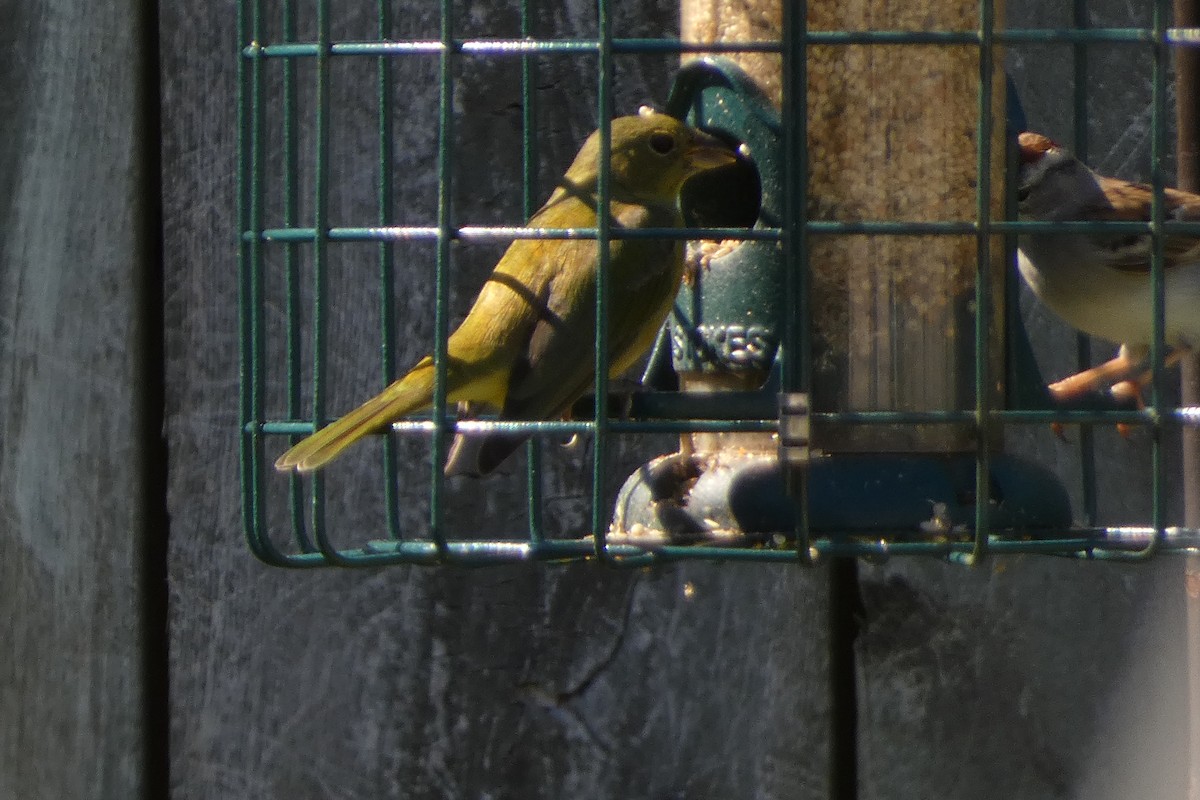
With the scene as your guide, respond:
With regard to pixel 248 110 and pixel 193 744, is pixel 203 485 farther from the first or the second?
pixel 248 110

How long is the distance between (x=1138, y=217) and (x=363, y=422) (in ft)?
4.52

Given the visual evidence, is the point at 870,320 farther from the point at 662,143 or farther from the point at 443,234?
the point at 443,234

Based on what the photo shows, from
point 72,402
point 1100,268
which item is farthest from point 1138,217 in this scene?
point 72,402

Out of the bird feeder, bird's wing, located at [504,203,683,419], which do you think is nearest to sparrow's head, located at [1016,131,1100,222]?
the bird feeder

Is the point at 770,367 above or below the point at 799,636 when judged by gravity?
above

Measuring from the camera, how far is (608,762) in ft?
9.14

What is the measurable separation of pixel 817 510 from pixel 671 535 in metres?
0.20

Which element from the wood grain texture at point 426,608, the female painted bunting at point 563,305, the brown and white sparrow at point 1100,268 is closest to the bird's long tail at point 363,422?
the female painted bunting at point 563,305

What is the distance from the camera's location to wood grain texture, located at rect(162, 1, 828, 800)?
2.79 meters

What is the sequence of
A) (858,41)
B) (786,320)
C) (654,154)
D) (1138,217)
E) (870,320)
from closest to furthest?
(858,41) < (786,320) < (870,320) < (654,154) < (1138,217)

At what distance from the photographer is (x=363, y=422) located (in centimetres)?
247

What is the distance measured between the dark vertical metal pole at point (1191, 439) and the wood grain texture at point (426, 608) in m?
0.54

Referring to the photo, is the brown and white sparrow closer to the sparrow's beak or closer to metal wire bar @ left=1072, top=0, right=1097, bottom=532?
metal wire bar @ left=1072, top=0, right=1097, bottom=532

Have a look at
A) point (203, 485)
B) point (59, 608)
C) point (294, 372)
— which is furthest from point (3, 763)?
point (294, 372)
